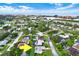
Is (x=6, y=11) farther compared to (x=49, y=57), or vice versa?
(x=6, y=11)

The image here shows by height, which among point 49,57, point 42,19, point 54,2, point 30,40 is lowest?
point 49,57

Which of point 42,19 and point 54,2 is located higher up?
point 54,2

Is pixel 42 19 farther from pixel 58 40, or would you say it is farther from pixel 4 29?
pixel 4 29

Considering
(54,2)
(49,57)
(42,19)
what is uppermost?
(54,2)

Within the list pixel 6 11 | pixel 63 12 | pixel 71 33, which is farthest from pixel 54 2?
pixel 6 11

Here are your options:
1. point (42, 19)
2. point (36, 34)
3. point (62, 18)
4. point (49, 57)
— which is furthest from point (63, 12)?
point (49, 57)

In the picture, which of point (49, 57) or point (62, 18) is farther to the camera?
point (62, 18)

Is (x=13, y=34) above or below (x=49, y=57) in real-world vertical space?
above

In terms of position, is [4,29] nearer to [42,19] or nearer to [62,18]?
[42,19]
